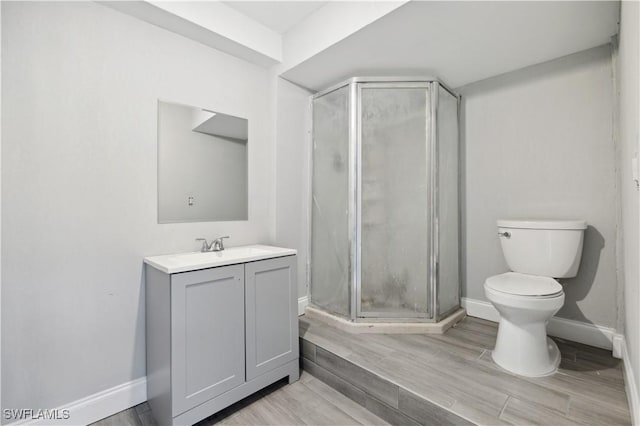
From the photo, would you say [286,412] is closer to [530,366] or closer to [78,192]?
[530,366]

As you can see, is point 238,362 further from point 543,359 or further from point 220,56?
point 220,56

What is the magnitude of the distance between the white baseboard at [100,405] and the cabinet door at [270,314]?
636 millimetres

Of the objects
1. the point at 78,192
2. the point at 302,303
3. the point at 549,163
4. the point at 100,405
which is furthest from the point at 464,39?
the point at 100,405

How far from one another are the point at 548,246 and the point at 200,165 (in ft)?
7.24

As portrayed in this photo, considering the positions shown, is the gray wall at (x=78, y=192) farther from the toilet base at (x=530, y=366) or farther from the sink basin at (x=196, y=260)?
the toilet base at (x=530, y=366)

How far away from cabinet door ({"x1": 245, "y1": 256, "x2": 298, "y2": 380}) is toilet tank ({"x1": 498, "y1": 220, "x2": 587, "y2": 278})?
1.43 metres

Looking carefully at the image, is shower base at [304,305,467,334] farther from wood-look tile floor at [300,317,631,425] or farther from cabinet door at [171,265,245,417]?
cabinet door at [171,265,245,417]

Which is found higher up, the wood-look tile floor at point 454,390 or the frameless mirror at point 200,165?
the frameless mirror at point 200,165

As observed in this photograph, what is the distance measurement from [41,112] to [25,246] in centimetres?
62

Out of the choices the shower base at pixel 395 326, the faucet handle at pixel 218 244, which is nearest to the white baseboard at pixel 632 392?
the shower base at pixel 395 326

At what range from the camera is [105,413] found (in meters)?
1.55

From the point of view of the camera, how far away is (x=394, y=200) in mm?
2191

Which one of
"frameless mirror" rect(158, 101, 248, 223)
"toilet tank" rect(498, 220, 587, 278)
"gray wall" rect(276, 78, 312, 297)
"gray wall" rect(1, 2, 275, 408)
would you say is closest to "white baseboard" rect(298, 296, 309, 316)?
"gray wall" rect(276, 78, 312, 297)

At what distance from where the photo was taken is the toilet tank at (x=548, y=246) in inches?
70.3
